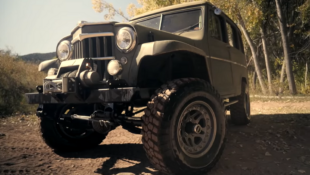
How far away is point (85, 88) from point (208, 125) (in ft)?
4.64

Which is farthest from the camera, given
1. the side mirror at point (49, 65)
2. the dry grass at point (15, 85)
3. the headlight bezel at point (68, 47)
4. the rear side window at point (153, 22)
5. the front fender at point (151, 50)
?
the dry grass at point (15, 85)

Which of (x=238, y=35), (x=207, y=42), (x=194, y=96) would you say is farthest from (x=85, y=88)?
(x=238, y=35)

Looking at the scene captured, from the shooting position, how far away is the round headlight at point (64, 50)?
302 cm

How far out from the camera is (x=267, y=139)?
3.70 m

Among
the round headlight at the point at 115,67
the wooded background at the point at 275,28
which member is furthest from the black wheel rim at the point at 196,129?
the wooded background at the point at 275,28

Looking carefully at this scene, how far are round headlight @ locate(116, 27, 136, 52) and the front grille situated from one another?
0.15 m

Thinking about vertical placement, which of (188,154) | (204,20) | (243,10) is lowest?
(188,154)

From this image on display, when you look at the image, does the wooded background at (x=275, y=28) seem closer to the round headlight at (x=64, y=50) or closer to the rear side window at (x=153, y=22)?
the rear side window at (x=153, y=22)

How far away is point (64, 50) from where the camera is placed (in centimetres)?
307

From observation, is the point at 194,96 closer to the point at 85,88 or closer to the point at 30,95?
the point at 85,88

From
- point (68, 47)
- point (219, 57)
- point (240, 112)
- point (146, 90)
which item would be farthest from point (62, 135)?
point (240, 112)

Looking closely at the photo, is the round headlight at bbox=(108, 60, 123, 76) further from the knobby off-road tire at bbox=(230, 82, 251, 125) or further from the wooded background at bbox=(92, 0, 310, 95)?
the wooded background at bbox=(92, 0, 310, 95)

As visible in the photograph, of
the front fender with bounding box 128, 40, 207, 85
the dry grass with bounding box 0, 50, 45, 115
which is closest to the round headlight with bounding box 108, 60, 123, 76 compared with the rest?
the front fender with bounding box 128, 40, 207, 85

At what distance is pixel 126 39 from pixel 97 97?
70 centimetres
